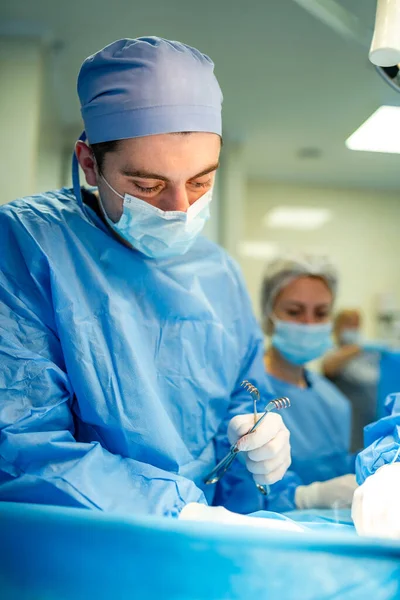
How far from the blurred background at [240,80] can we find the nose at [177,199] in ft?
0.70

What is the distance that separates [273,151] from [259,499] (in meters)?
0.78

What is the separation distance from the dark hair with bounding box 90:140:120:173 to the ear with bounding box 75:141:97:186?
2 centimetres

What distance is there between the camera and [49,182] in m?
1.12

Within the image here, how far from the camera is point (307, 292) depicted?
2078 millimetres

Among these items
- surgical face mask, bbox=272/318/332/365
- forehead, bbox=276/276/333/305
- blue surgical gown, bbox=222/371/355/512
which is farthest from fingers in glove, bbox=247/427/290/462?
forehead, bbox=276/276/333/305

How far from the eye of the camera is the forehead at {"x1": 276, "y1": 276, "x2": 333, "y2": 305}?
207cm

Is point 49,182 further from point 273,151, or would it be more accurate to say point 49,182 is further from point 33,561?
point 33,561

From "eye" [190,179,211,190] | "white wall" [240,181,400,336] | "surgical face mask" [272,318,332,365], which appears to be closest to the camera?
"eye" [190,179,211,190]

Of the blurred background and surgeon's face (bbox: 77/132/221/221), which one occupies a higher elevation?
the blurred background

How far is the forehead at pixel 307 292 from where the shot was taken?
2066 mm

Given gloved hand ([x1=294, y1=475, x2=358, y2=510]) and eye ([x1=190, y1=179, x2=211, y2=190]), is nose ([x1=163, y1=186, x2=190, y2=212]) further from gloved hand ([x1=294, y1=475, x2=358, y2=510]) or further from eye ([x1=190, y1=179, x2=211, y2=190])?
gloved hand ([x1=294, y1=475, x2=358, y2=510])

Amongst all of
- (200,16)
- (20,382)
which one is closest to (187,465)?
(20,382)

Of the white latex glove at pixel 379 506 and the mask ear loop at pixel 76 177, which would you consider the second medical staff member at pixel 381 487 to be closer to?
the white latex glove at pixel 379 506

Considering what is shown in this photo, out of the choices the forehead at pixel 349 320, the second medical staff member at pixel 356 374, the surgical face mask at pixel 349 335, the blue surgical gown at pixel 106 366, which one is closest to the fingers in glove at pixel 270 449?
the blue surgical gown at pixel 106 366
